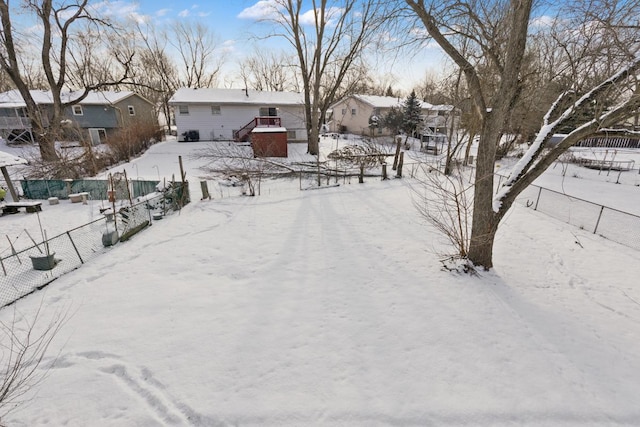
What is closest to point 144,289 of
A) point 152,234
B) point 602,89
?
point 152,234

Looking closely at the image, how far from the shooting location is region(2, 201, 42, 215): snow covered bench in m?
11.0

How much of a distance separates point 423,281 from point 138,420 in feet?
17.4

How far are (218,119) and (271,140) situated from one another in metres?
9.08

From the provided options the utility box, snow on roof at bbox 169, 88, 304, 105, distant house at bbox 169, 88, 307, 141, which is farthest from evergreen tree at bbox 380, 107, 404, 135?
the utility box

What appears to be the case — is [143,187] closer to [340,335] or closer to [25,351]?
[25,351]

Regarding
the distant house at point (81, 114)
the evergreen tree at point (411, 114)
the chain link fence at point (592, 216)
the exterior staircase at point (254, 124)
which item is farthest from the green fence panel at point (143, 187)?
the evergreen tree at point (411, 114)

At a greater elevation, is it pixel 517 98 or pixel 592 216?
pixel 517 98

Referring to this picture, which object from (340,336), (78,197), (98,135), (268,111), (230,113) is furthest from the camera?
(268,111)

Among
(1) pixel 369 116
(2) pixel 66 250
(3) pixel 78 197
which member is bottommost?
(2) pixel 66 250

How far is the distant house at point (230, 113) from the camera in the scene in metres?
27.0

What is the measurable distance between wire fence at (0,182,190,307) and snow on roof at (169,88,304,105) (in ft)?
64.4

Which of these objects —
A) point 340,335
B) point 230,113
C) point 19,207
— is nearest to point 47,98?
point 230,113

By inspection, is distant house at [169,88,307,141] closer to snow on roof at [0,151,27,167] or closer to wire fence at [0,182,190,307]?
snow on roof at [0,151,27,167]

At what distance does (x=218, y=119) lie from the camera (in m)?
28.1
